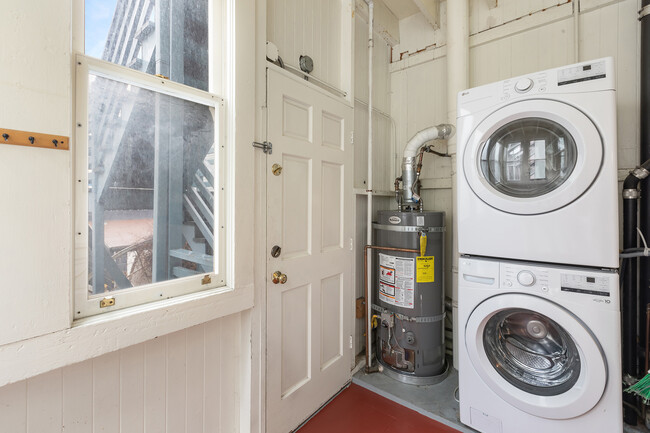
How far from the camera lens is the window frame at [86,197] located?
917 mm

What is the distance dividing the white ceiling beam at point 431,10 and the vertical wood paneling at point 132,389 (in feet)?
8.79

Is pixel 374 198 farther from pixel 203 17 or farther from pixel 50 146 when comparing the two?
pixel 50 146

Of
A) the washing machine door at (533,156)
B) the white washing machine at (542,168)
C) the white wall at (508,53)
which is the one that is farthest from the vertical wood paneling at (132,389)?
the white wall at (508,53)

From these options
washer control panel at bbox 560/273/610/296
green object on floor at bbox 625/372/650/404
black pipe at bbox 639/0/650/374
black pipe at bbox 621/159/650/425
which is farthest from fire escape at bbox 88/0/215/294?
black pipe at bbox 639/0/650/374

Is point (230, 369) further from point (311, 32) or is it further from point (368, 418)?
point (311, 32)

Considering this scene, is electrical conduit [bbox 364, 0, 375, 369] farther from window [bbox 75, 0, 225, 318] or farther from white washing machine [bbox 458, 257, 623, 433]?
window [bbox 75, 0, 225, 318]

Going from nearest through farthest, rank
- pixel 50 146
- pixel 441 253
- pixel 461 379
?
1. pixel 50 146
2. pixel 461 379
3. pixel 441 253

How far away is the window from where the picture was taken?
3.13 ft

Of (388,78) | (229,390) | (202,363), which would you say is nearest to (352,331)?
(229,390)

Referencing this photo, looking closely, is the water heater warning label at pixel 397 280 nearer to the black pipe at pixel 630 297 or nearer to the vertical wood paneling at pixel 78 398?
the black pipe at pixel 630 297

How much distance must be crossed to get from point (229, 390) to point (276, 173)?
107 centimetres

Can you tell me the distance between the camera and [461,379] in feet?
5.22

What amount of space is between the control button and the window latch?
1258mm

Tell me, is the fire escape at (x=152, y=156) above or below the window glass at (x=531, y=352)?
above
